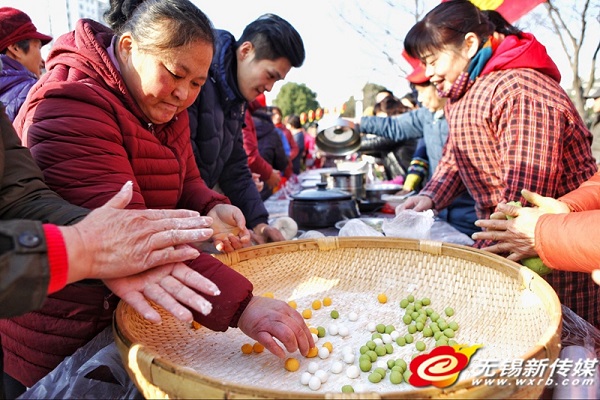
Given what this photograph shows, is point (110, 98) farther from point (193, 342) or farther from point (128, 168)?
point (193, 342)

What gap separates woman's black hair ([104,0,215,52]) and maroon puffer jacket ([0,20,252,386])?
120mm

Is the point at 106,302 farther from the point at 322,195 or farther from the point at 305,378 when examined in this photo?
the point at 322,195

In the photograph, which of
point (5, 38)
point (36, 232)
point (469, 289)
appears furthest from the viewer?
point (5, 38)

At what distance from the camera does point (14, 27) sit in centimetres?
282

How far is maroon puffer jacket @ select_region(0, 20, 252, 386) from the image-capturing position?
1150 mm

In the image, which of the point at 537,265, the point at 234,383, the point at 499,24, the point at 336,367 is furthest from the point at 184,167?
the point at 499,24

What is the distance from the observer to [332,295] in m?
1.71

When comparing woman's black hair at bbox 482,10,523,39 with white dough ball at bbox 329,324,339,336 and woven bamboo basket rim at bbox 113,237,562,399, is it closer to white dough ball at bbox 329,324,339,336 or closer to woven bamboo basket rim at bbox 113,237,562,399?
woven bamboo basket rim at bbox 113,237,562,399

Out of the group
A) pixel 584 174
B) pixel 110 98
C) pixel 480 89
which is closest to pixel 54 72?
pixel 110 98

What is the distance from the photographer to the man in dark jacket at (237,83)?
2412 mm

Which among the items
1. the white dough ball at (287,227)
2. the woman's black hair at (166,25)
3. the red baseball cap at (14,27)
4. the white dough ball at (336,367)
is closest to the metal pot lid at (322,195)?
the white dough ball at (287,227)

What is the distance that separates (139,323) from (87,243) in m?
0.43

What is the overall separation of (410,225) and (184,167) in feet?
3.65

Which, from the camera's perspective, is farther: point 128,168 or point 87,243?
point 128,168
